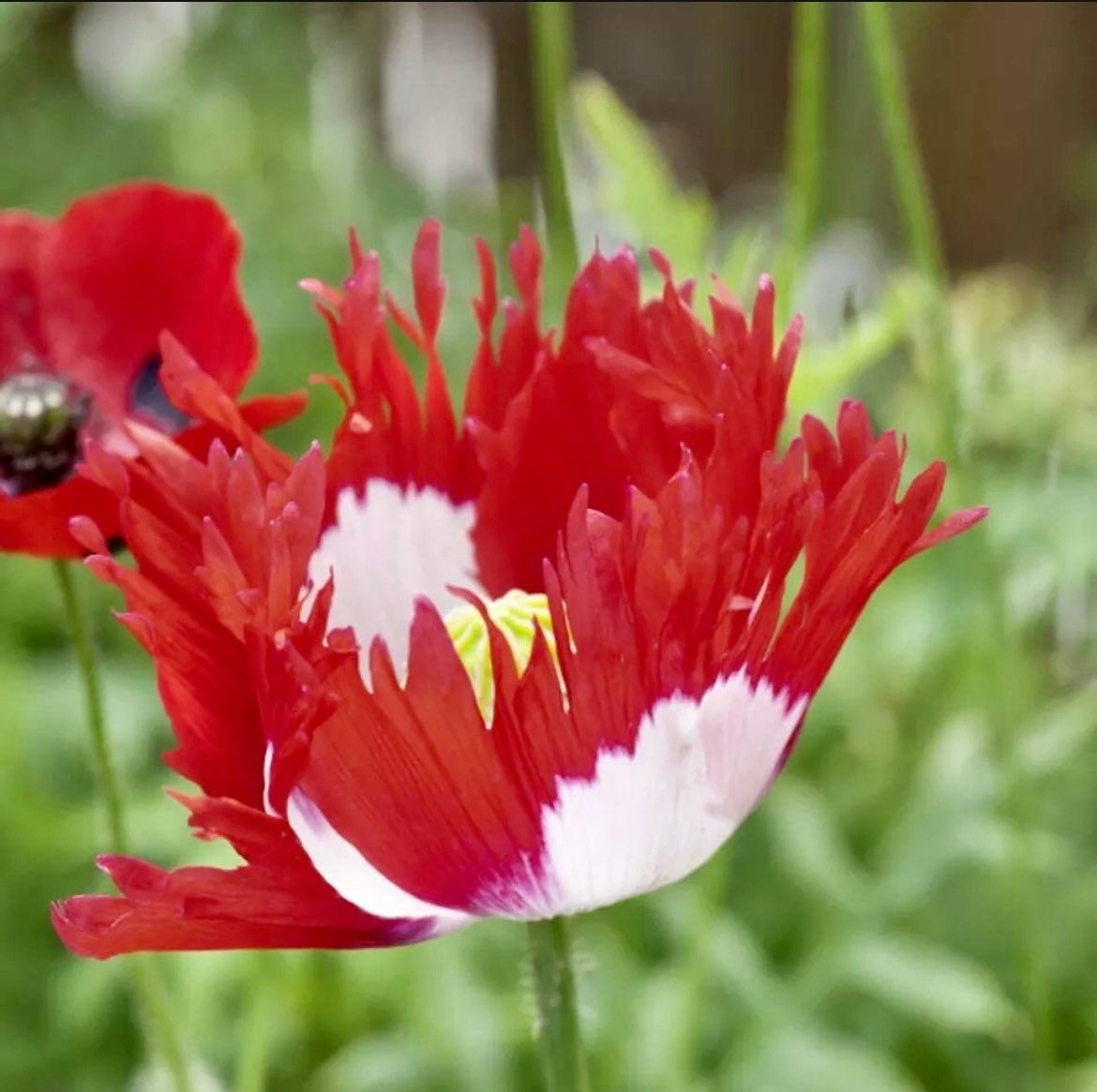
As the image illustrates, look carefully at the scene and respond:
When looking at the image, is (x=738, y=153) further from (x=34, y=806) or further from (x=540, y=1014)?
(x=540, y=1014)

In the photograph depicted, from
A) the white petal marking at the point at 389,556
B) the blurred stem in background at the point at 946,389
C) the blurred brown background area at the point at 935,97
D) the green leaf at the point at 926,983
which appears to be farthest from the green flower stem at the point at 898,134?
the blurred brown background area at the point at 935,97

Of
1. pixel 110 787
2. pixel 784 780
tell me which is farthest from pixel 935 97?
pixel 110 787

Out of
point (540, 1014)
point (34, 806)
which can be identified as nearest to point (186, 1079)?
point (540, 1014)

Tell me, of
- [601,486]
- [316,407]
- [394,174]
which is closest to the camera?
[601,486]

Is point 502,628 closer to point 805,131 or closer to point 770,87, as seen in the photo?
point 805,131

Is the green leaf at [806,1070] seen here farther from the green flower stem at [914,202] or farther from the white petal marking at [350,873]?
the white petal marking at [350,873]
